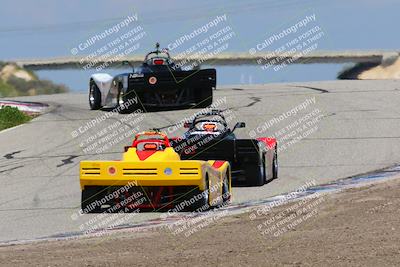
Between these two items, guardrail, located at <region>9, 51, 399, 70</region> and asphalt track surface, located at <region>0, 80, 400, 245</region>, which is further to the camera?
guardrail, located at <region>9, 51, 399, 70</region>

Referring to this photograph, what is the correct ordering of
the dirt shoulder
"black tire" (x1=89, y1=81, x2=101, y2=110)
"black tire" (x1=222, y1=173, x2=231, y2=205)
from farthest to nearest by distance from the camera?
"black tire" (x1=89, y1=81, x2=101, y2=110) < "black tire" (x1=222, y1=173, x2=231, y2=205) < the dirt shoulder

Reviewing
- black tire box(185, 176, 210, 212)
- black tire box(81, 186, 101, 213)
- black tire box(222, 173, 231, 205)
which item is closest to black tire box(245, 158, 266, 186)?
black tire box(222, 173, 231, 205)

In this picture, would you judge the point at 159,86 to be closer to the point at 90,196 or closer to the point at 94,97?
the point at 94,97

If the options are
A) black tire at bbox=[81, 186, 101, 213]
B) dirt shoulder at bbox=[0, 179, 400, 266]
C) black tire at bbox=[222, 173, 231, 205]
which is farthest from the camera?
black tire at bbox=[222, 173, 231, 205]

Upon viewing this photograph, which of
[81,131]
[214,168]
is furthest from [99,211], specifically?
[81,131]

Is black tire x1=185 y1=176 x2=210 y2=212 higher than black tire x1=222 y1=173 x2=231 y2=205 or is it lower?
higher

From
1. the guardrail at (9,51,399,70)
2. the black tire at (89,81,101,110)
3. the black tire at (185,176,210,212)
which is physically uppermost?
the black tire at (185,176,210,212)

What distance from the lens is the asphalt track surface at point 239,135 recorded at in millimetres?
13680

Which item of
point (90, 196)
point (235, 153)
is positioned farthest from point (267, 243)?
point (235, 153)

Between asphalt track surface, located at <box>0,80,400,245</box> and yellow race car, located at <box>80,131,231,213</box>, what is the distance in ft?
1.00

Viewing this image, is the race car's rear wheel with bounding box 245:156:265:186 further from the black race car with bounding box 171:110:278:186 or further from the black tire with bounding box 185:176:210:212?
the black tire with bounding box 185:176:210:212

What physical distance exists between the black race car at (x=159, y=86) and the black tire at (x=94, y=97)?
0.59 m

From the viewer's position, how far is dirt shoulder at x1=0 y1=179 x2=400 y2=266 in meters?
8.20

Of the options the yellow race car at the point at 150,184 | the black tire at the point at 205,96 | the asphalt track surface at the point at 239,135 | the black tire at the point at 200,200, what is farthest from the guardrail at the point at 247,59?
the black tire at the point at 200,200
